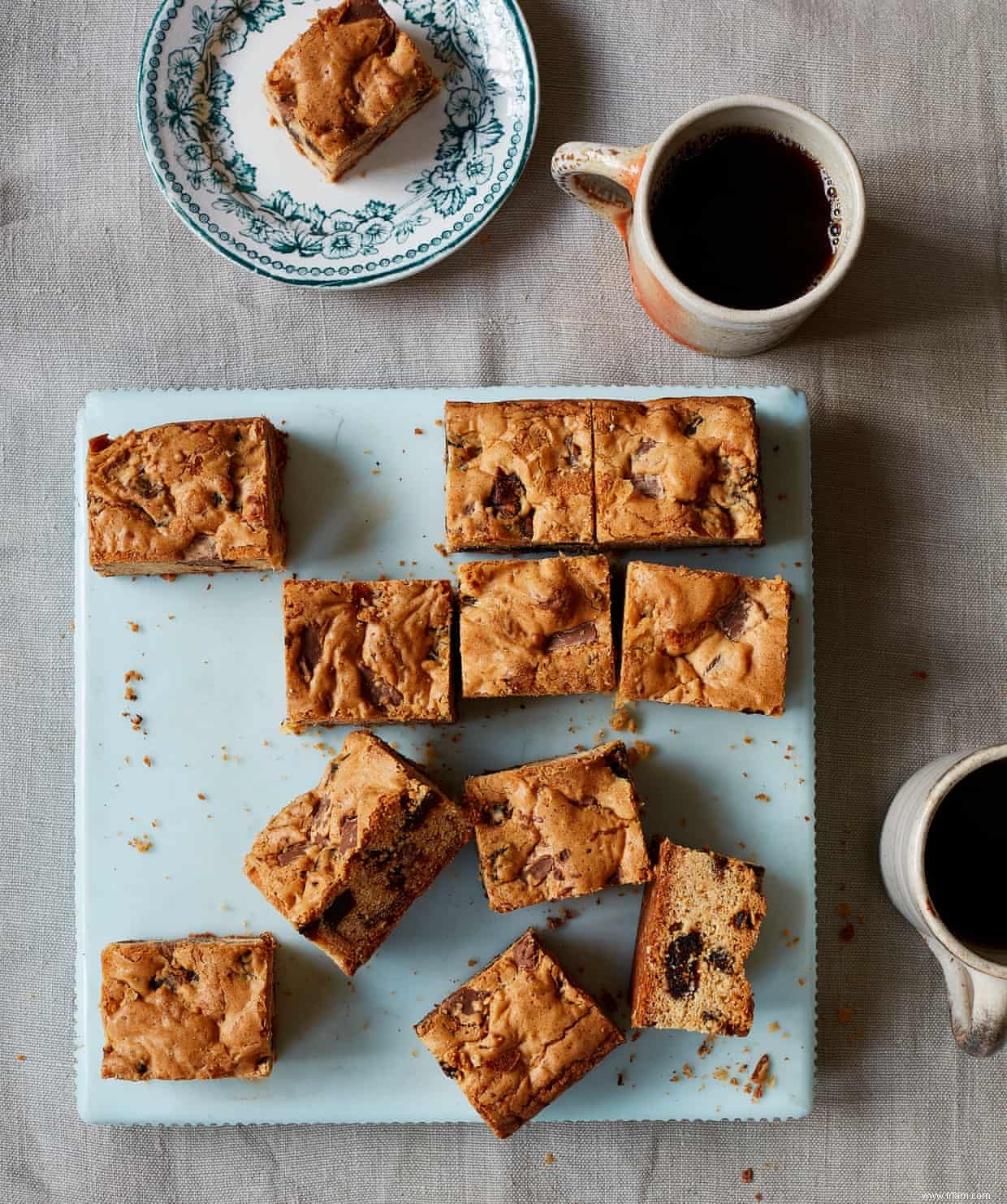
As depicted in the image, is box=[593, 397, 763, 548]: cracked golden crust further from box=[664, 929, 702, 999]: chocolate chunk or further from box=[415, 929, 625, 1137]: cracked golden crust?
box=[415, 929, 625, 1137]: cracked golden crust

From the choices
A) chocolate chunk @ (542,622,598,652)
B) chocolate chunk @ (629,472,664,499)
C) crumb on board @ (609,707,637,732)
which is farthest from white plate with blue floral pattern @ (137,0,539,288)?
crumb on board @ (609,707,637,732)

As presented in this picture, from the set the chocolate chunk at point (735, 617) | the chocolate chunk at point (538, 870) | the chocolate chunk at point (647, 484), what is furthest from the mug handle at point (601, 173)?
the chocolate chunk at point (538, 870)

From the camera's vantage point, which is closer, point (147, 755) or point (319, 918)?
point (319, 918)

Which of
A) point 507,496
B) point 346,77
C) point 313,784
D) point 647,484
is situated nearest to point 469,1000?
point 313,784

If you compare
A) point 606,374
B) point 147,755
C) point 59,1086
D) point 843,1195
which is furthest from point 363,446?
point 843,1195

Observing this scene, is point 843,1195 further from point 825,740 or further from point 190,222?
point 190,222

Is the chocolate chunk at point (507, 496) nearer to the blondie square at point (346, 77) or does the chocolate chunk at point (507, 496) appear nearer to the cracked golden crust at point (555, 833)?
the cracked golden crust at point (555, 833)

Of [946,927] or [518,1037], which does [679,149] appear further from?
[518,1037]
